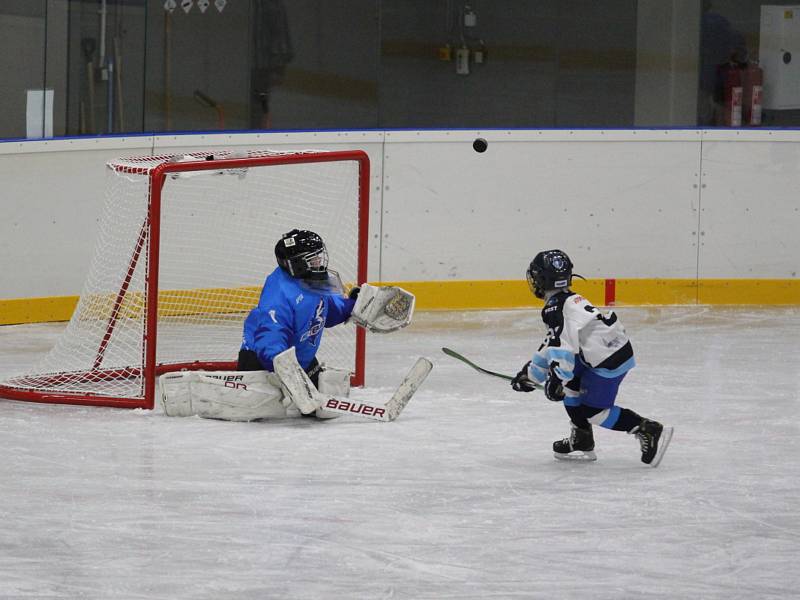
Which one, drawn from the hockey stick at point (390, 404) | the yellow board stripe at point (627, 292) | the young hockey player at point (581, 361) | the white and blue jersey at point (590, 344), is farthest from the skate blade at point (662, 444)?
the yellow board stripe at point (627, 292)

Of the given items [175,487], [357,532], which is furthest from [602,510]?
[175,487]

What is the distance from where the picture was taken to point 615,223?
9.14m

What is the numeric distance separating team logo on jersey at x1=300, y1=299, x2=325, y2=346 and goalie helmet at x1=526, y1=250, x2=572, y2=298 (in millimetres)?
1128

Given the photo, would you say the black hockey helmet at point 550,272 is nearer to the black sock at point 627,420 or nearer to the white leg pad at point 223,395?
the black sock at point 627,420

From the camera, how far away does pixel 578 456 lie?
537cm

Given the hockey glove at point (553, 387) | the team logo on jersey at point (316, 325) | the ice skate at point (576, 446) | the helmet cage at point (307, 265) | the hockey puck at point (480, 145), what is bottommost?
the ice skate at point (576, 446)

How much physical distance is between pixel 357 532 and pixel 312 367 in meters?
1.80

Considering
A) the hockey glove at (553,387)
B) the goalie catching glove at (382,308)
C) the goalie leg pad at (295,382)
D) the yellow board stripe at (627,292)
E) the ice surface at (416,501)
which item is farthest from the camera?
the yellow board stripe at (627,292)

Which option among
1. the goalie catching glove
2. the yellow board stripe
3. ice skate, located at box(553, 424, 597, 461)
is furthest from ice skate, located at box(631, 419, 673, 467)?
the yellow board stripe

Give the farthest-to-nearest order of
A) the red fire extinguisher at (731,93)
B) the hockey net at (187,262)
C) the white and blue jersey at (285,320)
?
the red fire extinguisher at (731,93), the hockey net at (187,262), the white and blue jersey at (285,320)

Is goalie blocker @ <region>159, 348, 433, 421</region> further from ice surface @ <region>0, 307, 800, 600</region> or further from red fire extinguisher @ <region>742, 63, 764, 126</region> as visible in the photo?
red fire extinguisher @ <region>742, 63, 764, 126</region>

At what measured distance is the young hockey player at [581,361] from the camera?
5.04 m

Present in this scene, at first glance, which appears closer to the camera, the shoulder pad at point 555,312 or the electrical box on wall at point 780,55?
the shoulder pad at point 555,312

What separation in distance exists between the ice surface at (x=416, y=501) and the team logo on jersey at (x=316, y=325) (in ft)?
1.10
